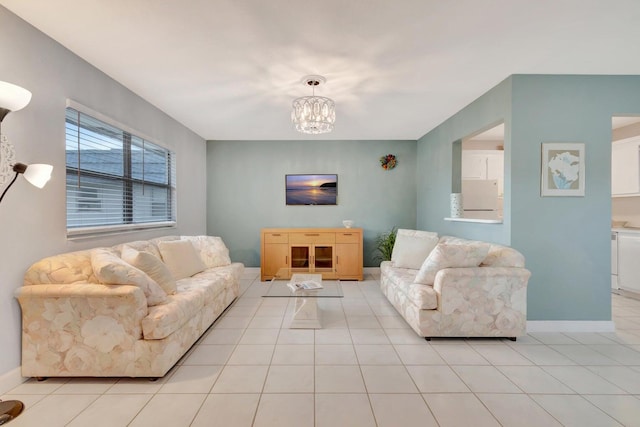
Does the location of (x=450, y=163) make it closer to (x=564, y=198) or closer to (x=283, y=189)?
(x=564, y=198)

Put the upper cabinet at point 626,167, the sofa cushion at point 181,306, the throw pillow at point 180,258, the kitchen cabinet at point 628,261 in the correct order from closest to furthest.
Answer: the sofa cushion at point 181,306 < the throw pillow at point 180,258 < the kitchen cabinet at point 628,261 < the upper cabinet at point 626,167

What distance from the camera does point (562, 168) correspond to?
9.29 feet

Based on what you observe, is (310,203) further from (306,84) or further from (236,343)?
(236,343)

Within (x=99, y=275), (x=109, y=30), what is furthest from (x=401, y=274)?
(x=109, y=30)

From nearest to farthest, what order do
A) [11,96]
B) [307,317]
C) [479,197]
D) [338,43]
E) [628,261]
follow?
[11,96] → [338,43] → [307,317] → [628,261] → [479,197]

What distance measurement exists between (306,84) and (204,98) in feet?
4.02

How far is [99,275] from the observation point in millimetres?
2018

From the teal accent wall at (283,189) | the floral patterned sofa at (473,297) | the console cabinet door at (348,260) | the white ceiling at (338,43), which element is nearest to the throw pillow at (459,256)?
the floral patterned sofa at (473,297)

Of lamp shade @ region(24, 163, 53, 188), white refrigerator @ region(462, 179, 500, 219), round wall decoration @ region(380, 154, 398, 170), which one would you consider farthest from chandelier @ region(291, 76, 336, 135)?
round wall decoration @ region(380, 154, 398, 170)

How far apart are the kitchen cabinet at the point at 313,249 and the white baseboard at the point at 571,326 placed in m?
2.47

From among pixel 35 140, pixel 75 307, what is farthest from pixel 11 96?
pixel 75 307

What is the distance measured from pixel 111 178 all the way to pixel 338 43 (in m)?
2.52

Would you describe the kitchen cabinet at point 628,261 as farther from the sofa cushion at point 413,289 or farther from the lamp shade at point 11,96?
the lamp shade at point 11,96

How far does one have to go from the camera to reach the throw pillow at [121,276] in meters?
2.01
